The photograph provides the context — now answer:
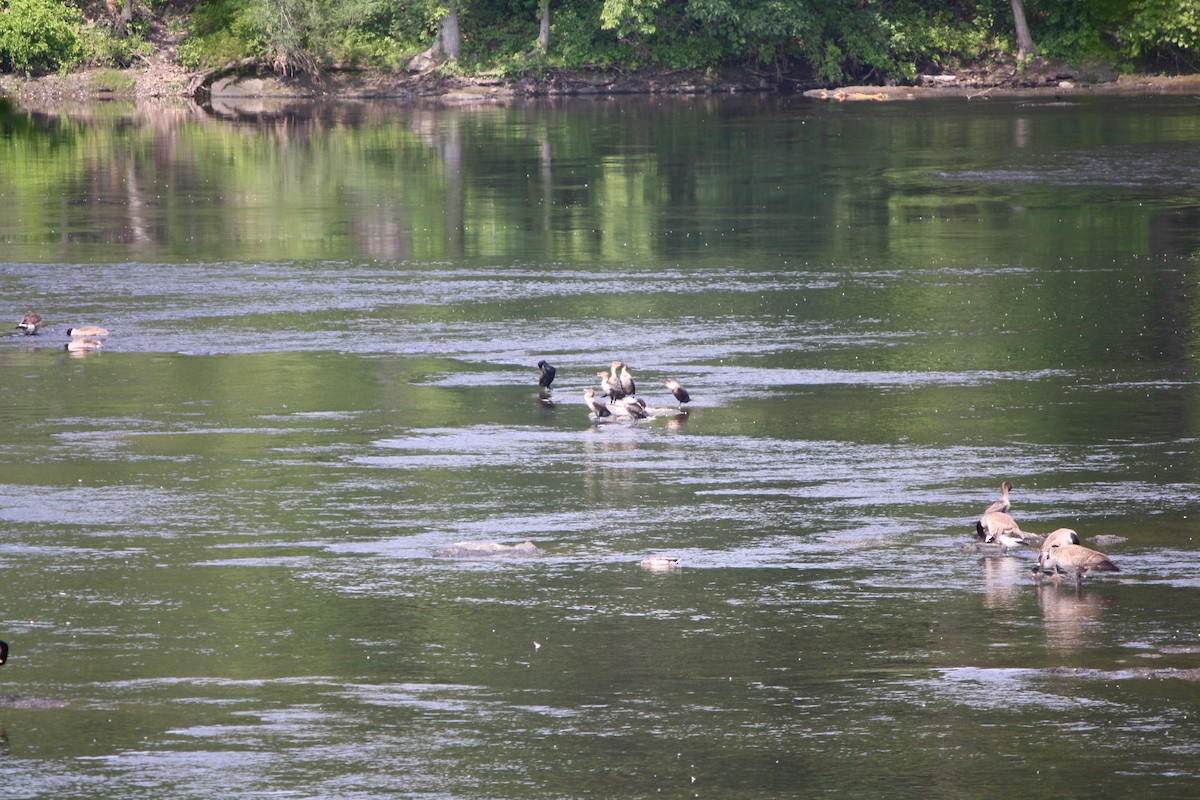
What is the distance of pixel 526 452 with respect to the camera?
12.5 meters

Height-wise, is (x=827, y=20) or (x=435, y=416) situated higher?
(x=827, y=20)

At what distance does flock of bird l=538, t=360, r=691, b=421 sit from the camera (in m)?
13.4

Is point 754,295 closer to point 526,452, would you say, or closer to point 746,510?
point 526,452

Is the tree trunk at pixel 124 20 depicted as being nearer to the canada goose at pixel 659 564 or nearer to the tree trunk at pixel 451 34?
the tree trunk at pixel 451 34

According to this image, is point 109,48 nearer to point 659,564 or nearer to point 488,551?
point 488,551

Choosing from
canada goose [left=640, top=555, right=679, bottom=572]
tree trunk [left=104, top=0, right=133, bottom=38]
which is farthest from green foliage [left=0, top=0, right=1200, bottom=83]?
canada goose [left=640, top=555, right=679, bottom=572]

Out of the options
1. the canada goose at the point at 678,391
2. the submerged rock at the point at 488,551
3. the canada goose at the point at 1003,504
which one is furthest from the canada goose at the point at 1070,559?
the canada goose at the point at 678,391

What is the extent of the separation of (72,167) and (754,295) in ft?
65.3

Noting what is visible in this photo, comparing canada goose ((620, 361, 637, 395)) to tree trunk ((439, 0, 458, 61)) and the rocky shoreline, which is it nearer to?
the rocky shoreline

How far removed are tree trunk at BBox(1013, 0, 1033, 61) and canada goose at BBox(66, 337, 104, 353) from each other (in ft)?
152

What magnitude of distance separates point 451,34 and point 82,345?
47.2 meters

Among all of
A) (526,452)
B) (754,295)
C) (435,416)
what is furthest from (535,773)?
(754,295)

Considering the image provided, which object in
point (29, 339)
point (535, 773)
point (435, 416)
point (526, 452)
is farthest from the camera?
point (29, 339)

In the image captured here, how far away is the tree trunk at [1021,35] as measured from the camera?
58.2 meters
